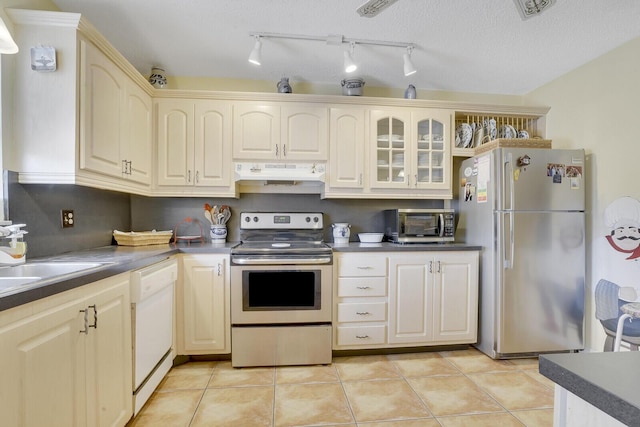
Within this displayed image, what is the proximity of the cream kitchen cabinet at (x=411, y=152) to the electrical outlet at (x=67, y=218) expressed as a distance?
2128 mm

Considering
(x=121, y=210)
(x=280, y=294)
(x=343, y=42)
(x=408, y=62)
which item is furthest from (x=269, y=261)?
(x=408, y=62)

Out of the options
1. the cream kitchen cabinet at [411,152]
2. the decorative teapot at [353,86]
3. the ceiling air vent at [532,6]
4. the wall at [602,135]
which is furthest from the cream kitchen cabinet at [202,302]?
the wall at [602,135]

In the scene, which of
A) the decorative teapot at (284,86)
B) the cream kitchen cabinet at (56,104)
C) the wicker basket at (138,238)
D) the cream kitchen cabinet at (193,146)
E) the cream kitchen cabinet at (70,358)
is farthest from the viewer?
the decorative teapot at (284,86)

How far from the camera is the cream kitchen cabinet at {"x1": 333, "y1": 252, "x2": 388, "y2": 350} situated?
7.63 ft

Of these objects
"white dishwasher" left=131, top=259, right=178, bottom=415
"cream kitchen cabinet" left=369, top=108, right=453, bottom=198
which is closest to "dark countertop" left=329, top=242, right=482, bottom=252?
"cream kitchen cabinet" left=369, top=108, right=453, bottom=198

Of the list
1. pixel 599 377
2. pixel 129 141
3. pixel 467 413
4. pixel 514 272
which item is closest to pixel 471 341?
pixel 514 272

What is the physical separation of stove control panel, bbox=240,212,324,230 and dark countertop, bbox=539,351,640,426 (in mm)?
2288

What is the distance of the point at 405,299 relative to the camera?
238 cm

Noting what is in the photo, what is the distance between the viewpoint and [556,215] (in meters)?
2.28

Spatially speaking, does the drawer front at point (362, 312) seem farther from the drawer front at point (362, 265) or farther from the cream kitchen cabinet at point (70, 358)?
the cream kitchen cabinet at point (70, 358)

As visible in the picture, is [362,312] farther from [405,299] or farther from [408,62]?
[408,62]

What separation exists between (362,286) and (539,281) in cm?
133

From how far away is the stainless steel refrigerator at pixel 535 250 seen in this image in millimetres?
2260

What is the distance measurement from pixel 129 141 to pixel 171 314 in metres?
1.21
